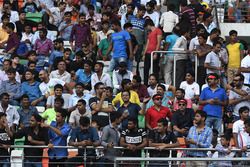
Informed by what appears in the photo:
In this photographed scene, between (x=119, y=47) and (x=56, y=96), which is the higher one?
(x=119, y=47)

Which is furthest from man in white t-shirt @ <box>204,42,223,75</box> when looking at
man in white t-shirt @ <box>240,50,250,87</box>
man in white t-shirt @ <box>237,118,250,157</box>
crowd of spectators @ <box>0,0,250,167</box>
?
man in white t-shirt @ <box>237,118,250,157</box>

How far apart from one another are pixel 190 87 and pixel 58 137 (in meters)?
4.57

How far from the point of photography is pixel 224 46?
3534 centimetres

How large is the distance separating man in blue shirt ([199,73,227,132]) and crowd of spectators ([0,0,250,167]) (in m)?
0.02

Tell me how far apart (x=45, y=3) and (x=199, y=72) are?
6756 millimetres

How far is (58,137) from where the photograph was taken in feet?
96.7

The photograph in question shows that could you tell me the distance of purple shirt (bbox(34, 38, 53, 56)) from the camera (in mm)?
35656

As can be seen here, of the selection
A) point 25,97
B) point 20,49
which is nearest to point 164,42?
point 20,49

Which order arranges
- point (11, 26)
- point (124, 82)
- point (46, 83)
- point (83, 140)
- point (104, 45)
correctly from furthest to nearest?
point (11, 26) < point (104, 45) < point (46, 83) < point (124, 82) < point (83, 140)

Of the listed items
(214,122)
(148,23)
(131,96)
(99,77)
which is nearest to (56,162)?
(131,96)

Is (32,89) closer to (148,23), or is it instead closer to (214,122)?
(214,122)

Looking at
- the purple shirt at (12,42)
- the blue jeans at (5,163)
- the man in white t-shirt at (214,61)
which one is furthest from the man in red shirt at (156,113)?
the purple shirt at (12,42)

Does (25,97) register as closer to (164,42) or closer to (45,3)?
(164,42)

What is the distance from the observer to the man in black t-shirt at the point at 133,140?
94.4 feet
